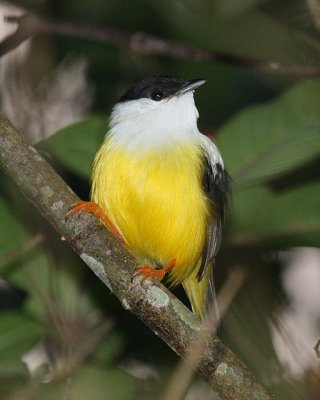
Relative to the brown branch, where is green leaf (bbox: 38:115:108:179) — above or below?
below

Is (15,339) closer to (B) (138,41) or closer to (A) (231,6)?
(B) (138,41)

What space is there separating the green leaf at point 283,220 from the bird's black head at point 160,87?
2.90 feet

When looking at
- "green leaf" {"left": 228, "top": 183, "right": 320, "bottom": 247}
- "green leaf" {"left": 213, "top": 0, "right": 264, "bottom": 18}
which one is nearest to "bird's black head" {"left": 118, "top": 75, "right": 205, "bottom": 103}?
"green leaf" {"left": 228, "top": 183, "right": 320, "bottom": 247}

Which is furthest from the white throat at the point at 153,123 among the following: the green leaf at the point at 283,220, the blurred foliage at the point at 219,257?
the green leaf at the point at 283,220

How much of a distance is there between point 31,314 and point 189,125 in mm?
1191

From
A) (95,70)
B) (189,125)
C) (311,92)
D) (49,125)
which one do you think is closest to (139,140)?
(189,125)

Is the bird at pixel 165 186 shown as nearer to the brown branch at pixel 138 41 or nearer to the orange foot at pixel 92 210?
the orange foot at pixel 92 210

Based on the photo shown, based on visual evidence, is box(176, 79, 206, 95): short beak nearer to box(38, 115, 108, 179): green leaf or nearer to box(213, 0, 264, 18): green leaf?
box(38, 115, 108, 179): green leaf

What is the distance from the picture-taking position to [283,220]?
2.85 metres

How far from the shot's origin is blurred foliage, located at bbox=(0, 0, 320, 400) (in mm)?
2562

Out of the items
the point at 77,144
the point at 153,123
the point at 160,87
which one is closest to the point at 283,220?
the point at 77,144

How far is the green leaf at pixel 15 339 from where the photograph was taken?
2.78m

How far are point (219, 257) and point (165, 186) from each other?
0.62 meters

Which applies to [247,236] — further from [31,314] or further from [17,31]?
[17,31]
